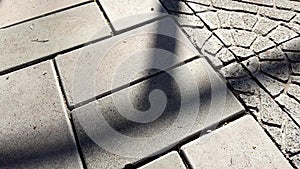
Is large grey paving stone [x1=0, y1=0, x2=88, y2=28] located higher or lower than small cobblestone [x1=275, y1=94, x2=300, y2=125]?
higher

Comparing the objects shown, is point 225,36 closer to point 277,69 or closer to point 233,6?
point 233,6

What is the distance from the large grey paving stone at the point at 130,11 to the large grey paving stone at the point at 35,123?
0.61m

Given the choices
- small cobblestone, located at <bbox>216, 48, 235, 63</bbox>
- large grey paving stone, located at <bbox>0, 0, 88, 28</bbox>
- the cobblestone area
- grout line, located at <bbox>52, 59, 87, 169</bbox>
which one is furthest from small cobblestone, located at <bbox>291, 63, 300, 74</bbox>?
large grey paving stone, located at <bbox>0, 0, 88, 28</bbox>

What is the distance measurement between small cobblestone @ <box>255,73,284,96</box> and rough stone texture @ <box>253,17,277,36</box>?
0.40 meters

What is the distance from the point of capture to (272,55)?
97.0 inches

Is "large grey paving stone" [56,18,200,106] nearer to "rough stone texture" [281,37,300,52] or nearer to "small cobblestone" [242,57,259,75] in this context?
"small cobblestone" [242,57,259,75]

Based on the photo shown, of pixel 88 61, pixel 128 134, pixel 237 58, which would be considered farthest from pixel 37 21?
pixel 237 58

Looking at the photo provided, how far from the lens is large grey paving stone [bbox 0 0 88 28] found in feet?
9.58

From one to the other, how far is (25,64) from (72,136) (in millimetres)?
741

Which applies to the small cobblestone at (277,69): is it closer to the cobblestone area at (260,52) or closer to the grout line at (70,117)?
the cobblestone area at (260,52)

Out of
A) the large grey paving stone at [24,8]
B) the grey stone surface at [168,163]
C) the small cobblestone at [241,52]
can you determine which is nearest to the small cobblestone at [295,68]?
the small cobblestone at [241,52]

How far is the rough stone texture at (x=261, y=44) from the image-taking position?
2.51m

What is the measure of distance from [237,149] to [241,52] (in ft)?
2.42

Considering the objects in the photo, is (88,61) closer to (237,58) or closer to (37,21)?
(37,21)
